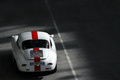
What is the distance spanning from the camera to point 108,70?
50.1 ft

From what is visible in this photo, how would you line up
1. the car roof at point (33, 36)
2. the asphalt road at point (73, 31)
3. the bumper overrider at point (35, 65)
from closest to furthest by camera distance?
the bumper overrider at point (35, 65) → the asphalt road at point (73, 31) → the car roof at point (33, 36)

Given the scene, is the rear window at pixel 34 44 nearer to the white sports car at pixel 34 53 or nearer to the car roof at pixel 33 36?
the white sports car at pixel 34 53

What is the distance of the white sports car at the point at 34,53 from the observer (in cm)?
1452

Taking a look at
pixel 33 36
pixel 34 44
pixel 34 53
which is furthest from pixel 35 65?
pixel 33 36

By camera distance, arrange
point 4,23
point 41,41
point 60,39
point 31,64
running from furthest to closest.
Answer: point 4,23, point 60,39, point 41,41, point 31,64

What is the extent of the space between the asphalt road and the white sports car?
0.50 metres

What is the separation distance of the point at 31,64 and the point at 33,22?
6.24m

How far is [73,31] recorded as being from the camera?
1923cm

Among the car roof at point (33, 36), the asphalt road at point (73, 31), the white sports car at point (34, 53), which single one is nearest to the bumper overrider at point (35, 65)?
the white sports car at point (34, 53)

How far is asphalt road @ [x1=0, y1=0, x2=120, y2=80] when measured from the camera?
15.2m

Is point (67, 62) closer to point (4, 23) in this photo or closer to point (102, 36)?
point (102, 36)

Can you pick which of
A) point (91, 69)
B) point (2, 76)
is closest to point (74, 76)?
point (91, 69)

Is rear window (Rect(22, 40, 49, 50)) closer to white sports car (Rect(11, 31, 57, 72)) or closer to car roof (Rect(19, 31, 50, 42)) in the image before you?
white sports car (Rect(11, 31, 57, 72))

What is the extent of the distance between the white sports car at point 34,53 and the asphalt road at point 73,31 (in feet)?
1.65
